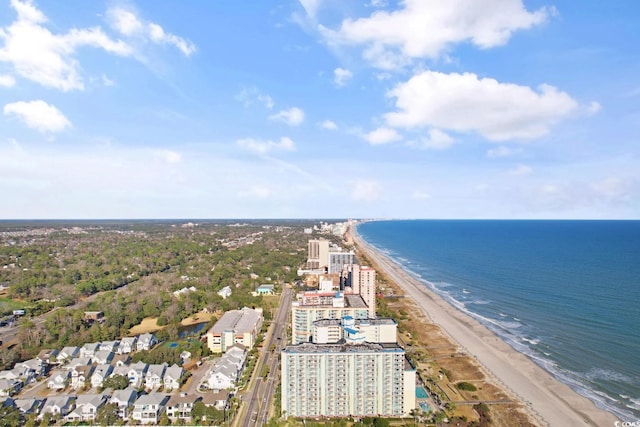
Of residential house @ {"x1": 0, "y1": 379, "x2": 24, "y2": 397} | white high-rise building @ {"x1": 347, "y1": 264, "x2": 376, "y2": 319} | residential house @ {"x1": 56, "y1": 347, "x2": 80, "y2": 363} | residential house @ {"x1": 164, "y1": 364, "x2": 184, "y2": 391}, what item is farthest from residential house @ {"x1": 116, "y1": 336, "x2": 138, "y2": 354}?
white high-rise building @ {"x1": 347, "y1": 264, "x2": 376, "y2": 319}

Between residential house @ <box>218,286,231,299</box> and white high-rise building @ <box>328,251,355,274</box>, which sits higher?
white high-rise building @ <box>328,251,355,274</box>

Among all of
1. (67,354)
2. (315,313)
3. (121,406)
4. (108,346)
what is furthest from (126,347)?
(315,313)

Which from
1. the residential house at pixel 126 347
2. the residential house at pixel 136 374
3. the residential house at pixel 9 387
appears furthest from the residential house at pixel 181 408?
the residential house at pixel 9 387

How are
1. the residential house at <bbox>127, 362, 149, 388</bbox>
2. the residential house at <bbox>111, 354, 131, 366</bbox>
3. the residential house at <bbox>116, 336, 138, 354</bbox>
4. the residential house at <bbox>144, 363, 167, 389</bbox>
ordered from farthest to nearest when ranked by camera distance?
the residential house at <bbox>116, 336, 138, 354</bbox> → the residential house at <bbox>111, 354, 131, 366</bbox> → the residential house at <bbox>127, 362, 149, 388</bbox> → the residential house at <bbox>144, 363, 167, 389</bbox>

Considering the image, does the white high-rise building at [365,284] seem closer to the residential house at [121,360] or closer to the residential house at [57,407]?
the residential house at [121,360]

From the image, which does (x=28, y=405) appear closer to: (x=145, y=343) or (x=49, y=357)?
(x=49, y=357)

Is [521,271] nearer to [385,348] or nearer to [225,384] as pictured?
[385,348]

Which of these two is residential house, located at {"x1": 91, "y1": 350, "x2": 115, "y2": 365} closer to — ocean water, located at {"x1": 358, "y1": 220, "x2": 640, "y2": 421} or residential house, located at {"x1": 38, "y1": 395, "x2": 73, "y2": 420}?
residential house, located at {"x1": 38, "y1": 395, "x2": 73, "y2": 420}
